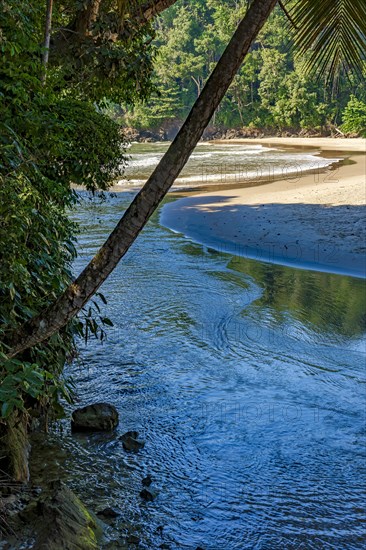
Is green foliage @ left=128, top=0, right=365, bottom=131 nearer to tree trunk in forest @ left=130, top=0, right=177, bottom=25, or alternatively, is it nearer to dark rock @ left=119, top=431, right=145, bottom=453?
tree trunk in forest @ left=130, top=0, right=177, bottom=25

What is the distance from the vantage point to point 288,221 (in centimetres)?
1659

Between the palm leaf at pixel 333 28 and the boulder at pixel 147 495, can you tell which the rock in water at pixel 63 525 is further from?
the palm leaf at pixel 333 28

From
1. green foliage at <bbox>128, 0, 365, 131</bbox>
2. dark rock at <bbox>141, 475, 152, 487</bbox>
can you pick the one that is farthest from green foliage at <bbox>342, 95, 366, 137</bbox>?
dark rock at <bbox>141, 475, 152, 487</bbox>

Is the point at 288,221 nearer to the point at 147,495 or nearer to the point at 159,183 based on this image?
the point at 147,495

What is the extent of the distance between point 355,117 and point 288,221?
3884 centimetres

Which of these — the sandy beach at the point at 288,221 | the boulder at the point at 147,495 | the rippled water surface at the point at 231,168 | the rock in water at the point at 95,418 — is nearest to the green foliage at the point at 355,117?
the rippled water surface at the point at 231,168

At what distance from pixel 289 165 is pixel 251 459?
28676mm

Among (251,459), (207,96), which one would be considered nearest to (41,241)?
(207,96)

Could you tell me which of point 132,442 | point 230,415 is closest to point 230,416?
point 230,415

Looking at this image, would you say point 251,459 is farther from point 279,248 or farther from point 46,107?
point 279,248

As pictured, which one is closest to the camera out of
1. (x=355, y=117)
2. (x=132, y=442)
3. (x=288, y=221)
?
(x=132, y=442)

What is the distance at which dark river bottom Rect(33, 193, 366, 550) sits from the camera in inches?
192

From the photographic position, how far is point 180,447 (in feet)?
19.7

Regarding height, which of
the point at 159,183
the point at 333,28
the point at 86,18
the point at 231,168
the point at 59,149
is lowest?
the point at 231,168
